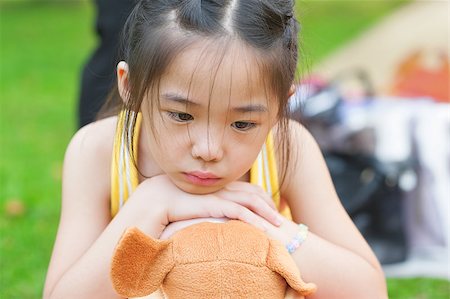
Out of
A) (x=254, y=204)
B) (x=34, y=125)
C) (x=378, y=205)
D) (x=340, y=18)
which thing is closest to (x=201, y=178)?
(x=254, y=204)

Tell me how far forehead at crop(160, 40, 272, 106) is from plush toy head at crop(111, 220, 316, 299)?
0.25 metres

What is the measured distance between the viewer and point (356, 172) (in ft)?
10.0

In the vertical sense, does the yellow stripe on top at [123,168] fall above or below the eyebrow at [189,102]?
below

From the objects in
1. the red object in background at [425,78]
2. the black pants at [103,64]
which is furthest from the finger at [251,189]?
the red object in background at [425,78]

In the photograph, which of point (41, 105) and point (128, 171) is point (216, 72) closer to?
point (128, 171)

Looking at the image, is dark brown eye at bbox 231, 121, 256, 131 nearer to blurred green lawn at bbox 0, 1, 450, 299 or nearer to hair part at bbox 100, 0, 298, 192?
hair part at bbox 100, 0, 298, 192

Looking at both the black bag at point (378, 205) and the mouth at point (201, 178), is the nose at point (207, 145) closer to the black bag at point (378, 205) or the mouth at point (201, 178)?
the mouth at point (201, 178)

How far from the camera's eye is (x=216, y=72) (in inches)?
58.1

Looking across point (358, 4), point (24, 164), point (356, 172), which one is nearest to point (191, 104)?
point (356, 172)

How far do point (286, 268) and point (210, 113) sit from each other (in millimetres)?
306

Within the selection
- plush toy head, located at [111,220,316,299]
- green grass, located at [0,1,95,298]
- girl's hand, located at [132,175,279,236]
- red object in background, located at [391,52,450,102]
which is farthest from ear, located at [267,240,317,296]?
red object in background, located at [391,52,450,102]

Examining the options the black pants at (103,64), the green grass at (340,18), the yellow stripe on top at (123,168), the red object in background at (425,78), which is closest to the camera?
the yellow stripe on top at (123,168)

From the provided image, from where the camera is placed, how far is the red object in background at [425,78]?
3.50 meters

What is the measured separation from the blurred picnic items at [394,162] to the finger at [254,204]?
122 cm
